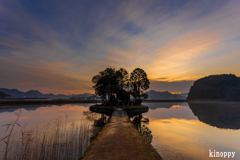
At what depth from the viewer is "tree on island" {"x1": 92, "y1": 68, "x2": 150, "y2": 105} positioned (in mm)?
41500

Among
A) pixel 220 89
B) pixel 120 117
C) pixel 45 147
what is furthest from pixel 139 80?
pixel 220 89

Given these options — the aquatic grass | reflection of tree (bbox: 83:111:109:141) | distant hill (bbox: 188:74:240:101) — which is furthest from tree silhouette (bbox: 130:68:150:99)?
distant hill (bbox: 188:74:240:101)

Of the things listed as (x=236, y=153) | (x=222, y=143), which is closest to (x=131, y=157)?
(x=236, y=153)

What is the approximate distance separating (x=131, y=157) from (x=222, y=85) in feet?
607

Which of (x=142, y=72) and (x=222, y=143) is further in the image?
(x=142, y=72)

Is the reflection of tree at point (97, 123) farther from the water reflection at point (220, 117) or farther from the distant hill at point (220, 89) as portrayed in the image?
the distant hill at point (220, 89)

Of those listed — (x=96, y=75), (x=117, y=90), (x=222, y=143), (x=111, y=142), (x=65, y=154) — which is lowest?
(x=222, y=143)

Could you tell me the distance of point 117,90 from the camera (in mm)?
40031

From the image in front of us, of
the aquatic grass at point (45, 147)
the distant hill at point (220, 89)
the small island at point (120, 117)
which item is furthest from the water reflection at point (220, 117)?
the distant hill at point (220, 89)

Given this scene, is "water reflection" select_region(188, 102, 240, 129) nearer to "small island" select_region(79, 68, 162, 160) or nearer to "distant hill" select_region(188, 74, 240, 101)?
"small island" select_region(79, 68, 162, 160)

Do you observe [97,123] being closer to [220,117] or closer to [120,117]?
[120,117]

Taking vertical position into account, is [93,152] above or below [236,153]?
above

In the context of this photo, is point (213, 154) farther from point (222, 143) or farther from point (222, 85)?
point (222, 85)

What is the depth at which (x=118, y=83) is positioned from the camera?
151ft
